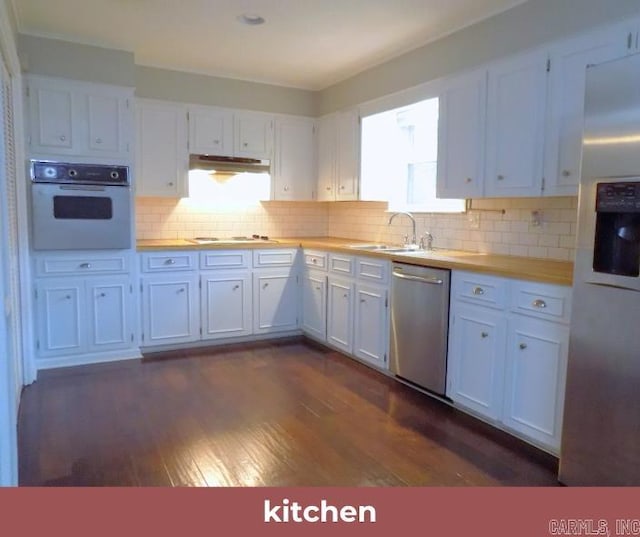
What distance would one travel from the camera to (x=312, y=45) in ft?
12.7

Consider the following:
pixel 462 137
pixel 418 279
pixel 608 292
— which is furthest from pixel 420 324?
pixel 608 292

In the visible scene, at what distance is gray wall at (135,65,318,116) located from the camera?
444 centimetres

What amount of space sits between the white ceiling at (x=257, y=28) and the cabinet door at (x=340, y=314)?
1902 millimetres

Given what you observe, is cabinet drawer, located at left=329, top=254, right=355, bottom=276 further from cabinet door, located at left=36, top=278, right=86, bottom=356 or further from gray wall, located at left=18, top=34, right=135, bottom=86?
gray wall, located at left=18, top=34, right=135, bottom=86

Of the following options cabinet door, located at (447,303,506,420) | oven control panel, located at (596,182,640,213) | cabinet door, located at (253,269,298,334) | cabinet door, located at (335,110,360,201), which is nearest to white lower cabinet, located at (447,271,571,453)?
cabinet door, located at (447,303,506,420)

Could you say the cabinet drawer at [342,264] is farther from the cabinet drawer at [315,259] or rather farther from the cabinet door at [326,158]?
the cabinet door at [326,158]

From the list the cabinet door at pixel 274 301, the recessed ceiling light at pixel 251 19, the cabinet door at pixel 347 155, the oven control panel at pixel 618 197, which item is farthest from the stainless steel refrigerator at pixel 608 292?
the cabinet door at pixel 274 301

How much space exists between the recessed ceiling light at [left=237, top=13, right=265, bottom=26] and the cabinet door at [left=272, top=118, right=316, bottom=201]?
1601 mm

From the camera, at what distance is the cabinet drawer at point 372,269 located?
3672 mm

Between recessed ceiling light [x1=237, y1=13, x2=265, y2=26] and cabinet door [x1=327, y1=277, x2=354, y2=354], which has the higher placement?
recessed ceiling light [x1=237, y1=13, x2=265, y2=26]

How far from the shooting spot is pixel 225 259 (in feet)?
14.6

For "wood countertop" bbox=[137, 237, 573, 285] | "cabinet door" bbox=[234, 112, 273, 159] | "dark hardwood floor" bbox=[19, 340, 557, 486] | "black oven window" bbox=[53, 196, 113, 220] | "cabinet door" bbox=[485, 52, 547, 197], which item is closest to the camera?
"dark hardwood floor" bbox=[19, 340, 557, 486]

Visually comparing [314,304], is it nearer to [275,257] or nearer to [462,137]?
[275,257]

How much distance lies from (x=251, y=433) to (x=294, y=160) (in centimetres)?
314
